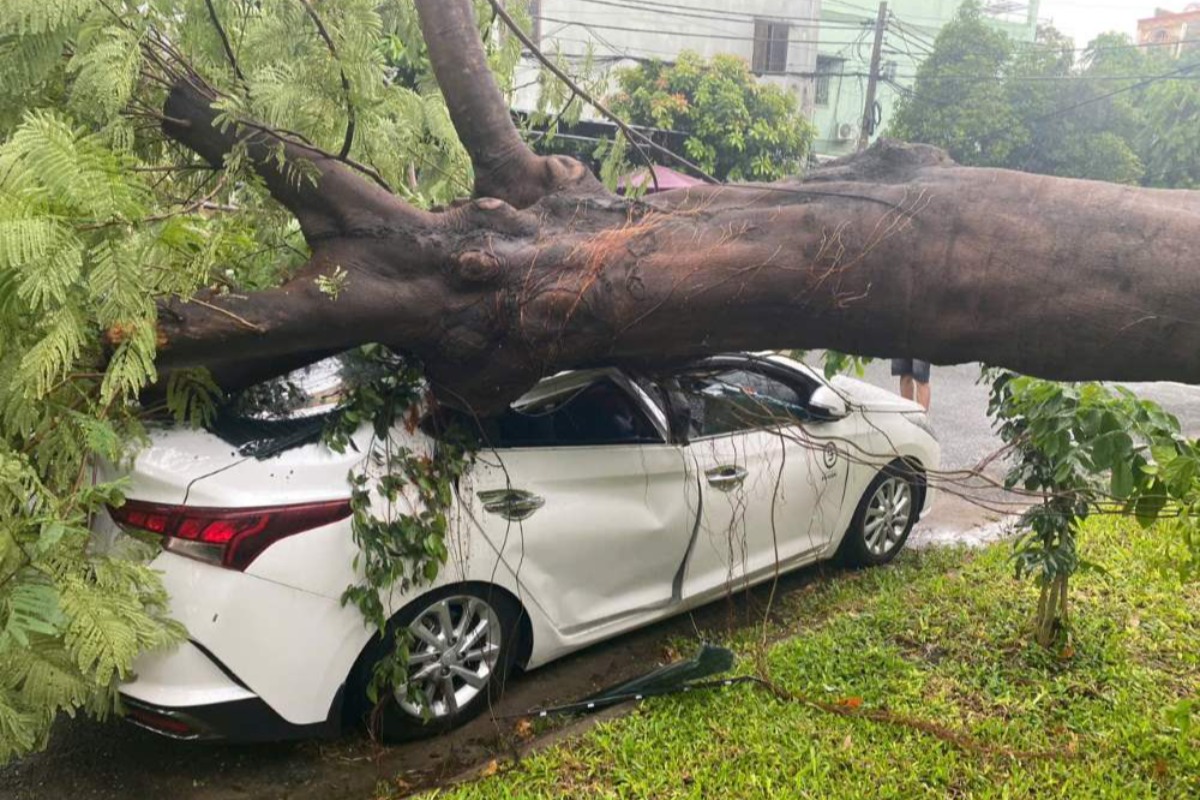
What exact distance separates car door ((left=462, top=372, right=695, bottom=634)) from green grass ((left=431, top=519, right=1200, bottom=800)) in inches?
21.8

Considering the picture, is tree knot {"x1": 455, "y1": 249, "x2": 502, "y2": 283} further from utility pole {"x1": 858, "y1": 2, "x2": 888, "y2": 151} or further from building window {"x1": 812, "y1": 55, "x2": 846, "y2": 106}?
building window {"x1": 812, "y1": 55, "x2": 846, "y2": 106}

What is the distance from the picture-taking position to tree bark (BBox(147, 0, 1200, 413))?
2.53m

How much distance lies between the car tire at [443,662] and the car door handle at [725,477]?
115 cm

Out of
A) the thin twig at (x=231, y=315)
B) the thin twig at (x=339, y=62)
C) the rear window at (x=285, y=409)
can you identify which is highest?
the thin twig at (x=339, y=62)

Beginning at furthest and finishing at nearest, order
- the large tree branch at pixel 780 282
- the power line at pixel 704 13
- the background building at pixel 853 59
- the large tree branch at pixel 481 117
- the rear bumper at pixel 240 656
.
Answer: the background building at pixel 853 59, the power line at pixel 704 13, the large tree branch at pixel 481 117, the rear bumper at pixel 240 656, the large tree branch at pixel 780 282

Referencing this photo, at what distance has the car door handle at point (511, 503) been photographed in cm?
355

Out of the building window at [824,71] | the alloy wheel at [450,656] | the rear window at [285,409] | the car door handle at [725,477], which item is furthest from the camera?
the building window at [824,71]

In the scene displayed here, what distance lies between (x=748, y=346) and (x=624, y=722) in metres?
1.59

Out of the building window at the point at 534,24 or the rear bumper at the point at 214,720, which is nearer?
the rear bumper at the point at 214,720

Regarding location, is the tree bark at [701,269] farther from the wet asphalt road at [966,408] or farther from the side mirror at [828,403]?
the wet asphalt road at [966,408]

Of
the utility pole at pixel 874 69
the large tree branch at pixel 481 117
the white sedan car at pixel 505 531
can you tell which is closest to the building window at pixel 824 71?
the utility pole at pixel 874 69

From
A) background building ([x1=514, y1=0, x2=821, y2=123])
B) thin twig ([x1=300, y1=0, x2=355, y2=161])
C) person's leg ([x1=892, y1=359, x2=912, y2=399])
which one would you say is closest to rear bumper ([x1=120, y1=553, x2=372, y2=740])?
thin twig ([x1=300, y1=0, x2=355, y2=161])

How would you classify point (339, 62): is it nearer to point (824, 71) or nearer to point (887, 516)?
point (887, 516)

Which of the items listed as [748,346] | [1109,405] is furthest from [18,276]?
[1109,405]
